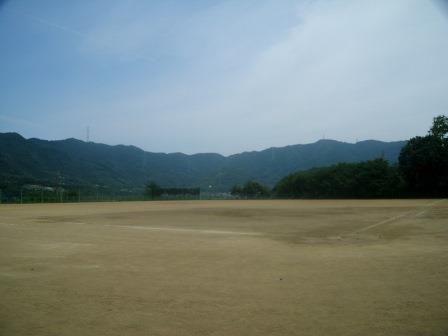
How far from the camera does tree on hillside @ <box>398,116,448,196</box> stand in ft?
156

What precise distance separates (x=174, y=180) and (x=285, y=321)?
4292 inches

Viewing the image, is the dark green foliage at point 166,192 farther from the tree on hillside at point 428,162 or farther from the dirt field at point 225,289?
the dirt field at point 225,289

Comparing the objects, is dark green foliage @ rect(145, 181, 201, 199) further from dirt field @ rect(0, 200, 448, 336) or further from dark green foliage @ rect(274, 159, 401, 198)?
dirt field @ rect(0, 200, 448, 336)

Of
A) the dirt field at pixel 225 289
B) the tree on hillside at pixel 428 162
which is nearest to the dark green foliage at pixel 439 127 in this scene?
the tree on hillside at pixel 428 162

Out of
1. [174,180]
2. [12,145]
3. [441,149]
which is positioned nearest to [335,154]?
[174,180]

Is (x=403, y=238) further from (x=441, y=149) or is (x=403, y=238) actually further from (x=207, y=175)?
(x=207, y=175)

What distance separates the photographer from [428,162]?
158 ft

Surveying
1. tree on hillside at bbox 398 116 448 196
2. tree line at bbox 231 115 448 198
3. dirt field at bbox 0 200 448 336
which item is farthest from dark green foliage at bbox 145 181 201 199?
dirt field at bbox 0 200 448 336

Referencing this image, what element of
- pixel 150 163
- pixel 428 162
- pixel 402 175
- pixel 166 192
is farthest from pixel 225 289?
pixel 150 163

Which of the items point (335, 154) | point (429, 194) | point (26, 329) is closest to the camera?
point (26, 329)

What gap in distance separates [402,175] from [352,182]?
22.1 feet

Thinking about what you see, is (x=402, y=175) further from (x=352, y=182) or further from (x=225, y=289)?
(x=225, y=289)

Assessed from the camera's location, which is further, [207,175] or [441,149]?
[207,175]

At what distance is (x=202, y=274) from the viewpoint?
6895 millimetres
